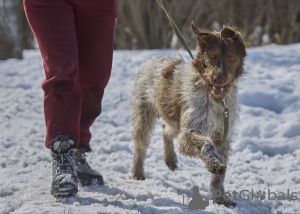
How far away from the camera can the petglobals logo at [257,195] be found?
3.71 m

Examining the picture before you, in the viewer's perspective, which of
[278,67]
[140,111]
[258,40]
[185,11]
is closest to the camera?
[140,111]

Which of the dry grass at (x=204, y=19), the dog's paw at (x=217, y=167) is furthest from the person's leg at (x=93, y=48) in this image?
the dry grass at (x=204, y=19)

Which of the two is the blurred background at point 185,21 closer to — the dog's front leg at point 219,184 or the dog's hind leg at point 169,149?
the dog's hind leg at point 169,149

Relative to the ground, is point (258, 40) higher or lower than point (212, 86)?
higher

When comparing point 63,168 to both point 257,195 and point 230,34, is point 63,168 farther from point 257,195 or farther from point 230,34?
point 230,34

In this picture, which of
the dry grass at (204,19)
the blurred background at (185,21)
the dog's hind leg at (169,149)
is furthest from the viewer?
the dry grass at (204,19)

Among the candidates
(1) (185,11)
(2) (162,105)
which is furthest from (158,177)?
(1) (185,11)

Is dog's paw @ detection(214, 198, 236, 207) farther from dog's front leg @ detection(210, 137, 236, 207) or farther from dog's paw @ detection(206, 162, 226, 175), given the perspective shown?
dog's paw @ detection(206, 162, 226, 175)

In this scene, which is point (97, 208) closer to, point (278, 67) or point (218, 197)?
point (218, 197)

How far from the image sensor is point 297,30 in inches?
500

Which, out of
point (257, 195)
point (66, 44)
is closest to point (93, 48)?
point (66, 44)

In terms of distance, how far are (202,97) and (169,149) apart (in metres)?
1.17

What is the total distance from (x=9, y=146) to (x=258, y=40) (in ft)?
32.3

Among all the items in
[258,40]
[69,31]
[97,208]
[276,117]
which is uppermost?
[258,40]
